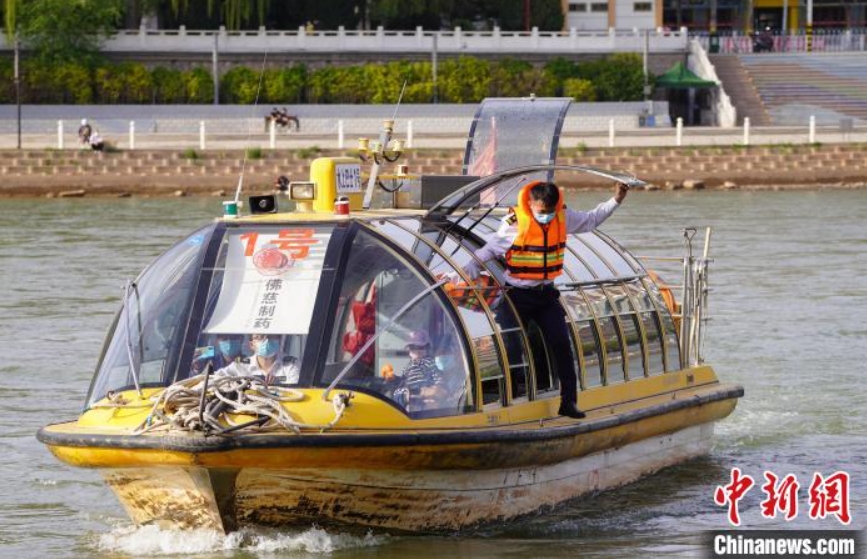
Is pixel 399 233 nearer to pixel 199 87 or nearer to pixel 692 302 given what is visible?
pixel 692 302

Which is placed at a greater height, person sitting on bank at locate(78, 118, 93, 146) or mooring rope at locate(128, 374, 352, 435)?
mooring rope at locate(128, 374, 352, 435)

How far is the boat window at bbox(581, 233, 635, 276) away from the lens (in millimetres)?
14156

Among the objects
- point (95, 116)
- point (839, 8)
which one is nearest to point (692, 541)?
point (95, 116)

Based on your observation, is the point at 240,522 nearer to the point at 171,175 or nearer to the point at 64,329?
the point at 64,329

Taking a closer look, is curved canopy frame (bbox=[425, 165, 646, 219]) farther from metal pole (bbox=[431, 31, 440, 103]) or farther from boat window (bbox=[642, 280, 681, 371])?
metal pole (bbox=[431, 31, 440, 103])

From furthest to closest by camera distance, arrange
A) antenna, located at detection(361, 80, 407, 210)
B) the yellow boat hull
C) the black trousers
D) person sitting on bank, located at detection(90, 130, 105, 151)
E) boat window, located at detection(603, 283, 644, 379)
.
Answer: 1. person sitting on bank, located at detection(90, 130, 105, 151)
2. boat window, located at detection(603, 283, 644, 379)
3. antenna, located at detection(361, 80, 407, 210)
4. the black trousers
5. the yellow boat hull

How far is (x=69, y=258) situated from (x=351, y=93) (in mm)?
29151

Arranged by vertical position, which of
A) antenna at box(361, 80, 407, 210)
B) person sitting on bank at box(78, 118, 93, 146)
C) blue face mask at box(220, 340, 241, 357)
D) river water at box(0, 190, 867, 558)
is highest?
antenna at box(361, 80, 407, 210)

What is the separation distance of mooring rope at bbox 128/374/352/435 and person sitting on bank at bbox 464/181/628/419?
5.46 ft

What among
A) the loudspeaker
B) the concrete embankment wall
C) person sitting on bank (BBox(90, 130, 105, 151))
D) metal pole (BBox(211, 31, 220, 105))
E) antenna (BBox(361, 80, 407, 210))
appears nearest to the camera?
the loudspeaker

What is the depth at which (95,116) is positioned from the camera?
55.5 metres

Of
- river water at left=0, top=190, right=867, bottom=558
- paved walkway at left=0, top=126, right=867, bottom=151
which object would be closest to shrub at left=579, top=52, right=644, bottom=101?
paved walkway at left=0, top=126, right=867, bottom=151

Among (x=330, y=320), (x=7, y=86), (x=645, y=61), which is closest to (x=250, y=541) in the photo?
(x=330, y=320)

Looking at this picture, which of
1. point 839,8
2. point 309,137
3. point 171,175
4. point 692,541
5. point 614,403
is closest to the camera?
point 692,541
